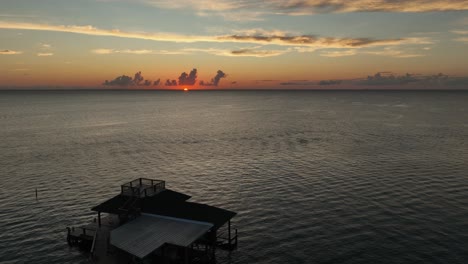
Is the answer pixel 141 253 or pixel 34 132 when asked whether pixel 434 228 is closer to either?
pixel 141 253

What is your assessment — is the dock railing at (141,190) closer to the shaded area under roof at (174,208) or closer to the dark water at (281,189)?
the shaded area under roof at (174,208)

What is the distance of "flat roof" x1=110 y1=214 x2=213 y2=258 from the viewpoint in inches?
1348

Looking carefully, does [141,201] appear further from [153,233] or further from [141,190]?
[153,233]

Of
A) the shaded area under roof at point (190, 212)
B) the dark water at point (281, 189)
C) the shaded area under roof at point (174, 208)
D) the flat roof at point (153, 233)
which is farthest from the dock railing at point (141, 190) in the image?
the dark water at point (281, 189)

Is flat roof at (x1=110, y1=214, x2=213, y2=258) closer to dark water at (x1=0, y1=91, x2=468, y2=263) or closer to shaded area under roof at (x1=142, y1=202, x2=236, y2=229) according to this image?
shaded area under roof at (x1=142, y1=202, x2=236, y2=229)

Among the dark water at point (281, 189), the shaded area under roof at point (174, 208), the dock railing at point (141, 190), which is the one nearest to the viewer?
the shaded area under roof at point (174, 208)

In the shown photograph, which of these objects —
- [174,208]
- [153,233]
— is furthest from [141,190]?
[153,233]

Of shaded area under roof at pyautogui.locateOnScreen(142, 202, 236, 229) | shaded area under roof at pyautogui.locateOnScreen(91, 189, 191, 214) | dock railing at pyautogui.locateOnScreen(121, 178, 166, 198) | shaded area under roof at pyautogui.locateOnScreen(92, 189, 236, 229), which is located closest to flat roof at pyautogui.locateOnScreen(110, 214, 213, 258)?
shaded area under roof at pyautogui.locateOnScreen(142, 202, 236, 229)

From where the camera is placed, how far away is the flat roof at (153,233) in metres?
34.2

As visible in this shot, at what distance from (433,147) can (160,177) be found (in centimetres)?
8227

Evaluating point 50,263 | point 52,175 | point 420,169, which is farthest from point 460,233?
point 52,175

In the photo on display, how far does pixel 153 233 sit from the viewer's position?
36688 millimetres

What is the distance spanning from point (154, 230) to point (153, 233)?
61 centimetres

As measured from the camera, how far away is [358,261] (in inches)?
1569
